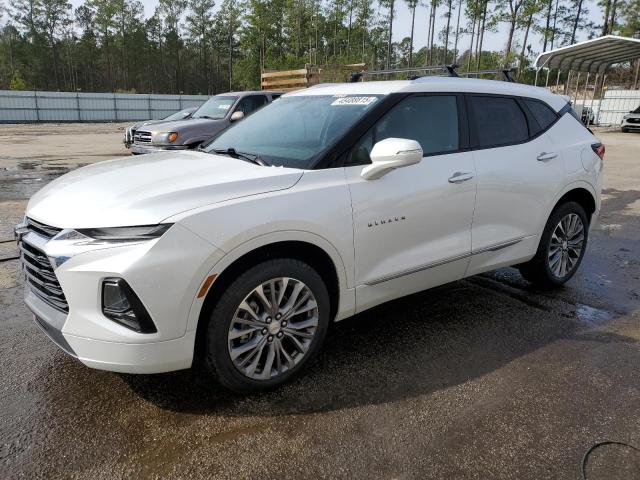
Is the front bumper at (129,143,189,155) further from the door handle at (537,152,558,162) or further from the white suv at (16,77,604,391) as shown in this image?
the door handle at (537,152,558,162)

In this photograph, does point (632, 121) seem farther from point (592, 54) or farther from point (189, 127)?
point (189, 127)

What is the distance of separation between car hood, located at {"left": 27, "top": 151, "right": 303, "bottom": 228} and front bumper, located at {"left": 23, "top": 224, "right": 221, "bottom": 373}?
0.15 m

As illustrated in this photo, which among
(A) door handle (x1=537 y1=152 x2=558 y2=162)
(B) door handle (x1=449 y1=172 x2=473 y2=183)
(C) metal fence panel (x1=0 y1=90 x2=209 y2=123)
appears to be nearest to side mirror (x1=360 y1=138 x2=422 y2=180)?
(B) door handle (x1=449 y1=172 x2=473 y2=183)

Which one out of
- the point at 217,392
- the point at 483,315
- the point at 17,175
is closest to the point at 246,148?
the point at 217,392

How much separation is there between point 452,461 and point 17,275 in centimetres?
415

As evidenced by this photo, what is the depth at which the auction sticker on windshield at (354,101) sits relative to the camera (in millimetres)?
3308

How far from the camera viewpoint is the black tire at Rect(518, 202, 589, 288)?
4.26 meters

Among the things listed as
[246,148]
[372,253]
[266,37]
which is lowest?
[372,253]

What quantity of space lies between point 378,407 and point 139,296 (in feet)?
4.54

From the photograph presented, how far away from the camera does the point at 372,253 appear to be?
3037mm

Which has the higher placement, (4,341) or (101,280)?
(101,280)

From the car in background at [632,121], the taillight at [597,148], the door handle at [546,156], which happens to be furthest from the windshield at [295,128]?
the car in background at [632,121]

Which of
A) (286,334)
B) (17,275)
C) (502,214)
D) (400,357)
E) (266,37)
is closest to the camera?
(286,334)

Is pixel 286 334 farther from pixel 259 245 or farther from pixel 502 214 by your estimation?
pixel 502 214
